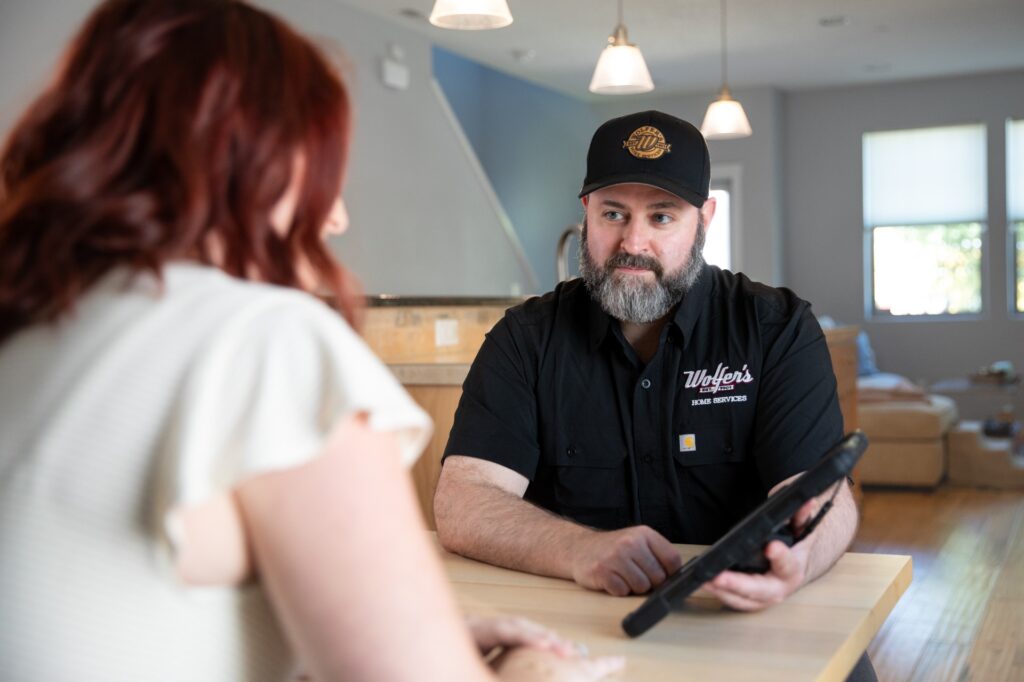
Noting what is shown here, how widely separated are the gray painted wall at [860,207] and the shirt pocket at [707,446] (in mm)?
8210

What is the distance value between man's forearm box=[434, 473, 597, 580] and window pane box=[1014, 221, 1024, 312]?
8558mm

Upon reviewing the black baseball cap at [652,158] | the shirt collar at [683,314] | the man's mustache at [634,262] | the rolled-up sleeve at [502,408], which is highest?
the black baseball cap at [652,158]

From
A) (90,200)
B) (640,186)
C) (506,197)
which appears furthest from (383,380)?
(506,197)

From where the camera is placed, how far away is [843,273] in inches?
378

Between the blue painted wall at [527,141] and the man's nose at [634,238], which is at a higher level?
the blue painted wall at [527,141]

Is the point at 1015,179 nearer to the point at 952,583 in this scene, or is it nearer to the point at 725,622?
the point at 952,583

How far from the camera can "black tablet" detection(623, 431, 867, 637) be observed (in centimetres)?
105

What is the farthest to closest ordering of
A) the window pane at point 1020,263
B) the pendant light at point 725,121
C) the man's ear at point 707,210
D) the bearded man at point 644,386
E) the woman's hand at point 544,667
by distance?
the window pane at point 1020,263 < the pendant light at point 725,121 < the man's ear at point 707,210 < the bearded man at point 644,386 < the woman's hand at point 544,667

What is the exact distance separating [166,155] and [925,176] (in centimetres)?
953

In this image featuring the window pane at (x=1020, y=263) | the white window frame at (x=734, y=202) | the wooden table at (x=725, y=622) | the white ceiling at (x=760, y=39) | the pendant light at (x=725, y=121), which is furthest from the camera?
the white window frame at (x=734, y=202)

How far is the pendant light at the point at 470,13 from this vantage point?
11.0 ft

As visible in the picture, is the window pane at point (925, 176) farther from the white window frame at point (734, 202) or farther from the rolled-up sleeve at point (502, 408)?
the rolled-up sleeve at point (502, 408)

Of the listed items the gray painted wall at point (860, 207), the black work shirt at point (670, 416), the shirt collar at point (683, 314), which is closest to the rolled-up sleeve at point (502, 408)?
the black work shirt at point (670, 416)

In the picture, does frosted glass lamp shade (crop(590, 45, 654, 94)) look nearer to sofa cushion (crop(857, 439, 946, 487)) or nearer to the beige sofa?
the beige sofa
